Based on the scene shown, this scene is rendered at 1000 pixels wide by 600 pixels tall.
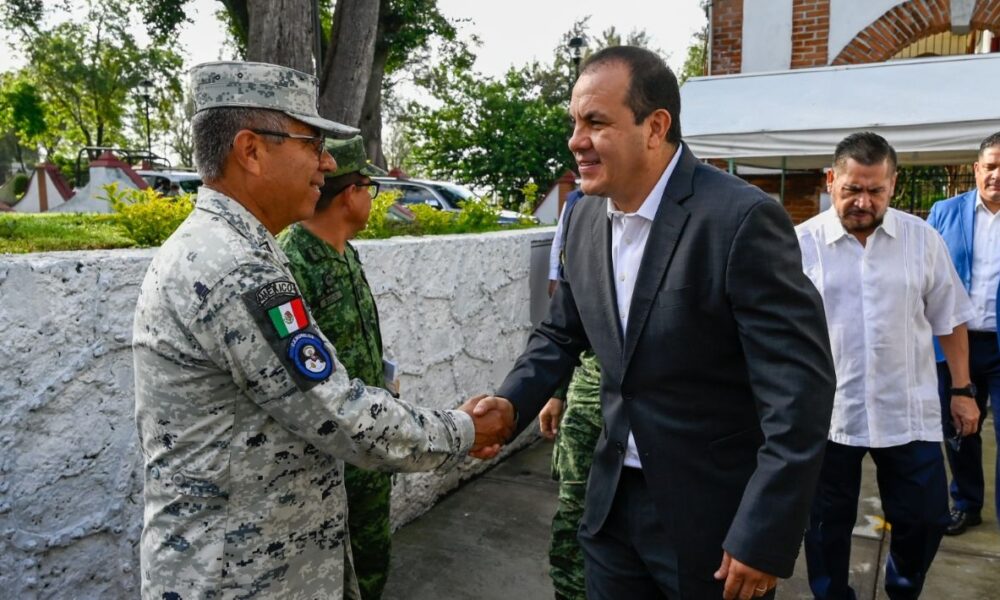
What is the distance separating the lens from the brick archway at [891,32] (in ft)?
34.5

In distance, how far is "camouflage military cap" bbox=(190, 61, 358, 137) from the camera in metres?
1.72

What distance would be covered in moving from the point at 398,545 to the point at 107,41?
34558 millimetres

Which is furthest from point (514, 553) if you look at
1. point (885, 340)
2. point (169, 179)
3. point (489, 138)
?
point (489, 138)

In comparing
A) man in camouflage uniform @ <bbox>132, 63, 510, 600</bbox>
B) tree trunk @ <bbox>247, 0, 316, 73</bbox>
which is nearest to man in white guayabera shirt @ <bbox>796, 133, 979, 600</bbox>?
man in camouflage uniform @ <bbox>132, 63, 510, 600</bbox>

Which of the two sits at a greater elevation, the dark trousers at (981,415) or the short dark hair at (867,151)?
the short dark hair at (867,151)

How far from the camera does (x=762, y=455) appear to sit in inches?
66.9

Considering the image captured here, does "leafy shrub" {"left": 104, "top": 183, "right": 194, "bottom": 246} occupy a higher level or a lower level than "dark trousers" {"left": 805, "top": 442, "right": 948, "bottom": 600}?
higher

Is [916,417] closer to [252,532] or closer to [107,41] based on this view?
[252,532]

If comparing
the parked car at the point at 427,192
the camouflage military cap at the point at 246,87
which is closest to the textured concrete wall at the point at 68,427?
the camouflage military cap at the point at 246,87

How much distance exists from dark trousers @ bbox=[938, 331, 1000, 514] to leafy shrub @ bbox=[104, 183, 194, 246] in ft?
12.3

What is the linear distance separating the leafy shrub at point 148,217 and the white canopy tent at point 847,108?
5.58 m

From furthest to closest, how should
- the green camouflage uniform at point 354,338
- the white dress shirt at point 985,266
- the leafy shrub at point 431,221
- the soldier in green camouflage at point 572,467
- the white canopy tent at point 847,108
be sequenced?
the white canopy tent at point 847,108 < the leafy shrub at point 431,221 < the white dress shirt at point 985,266 < the soldier in green camouflage at point 572,467 < the green camouflage uniform at point 354,338

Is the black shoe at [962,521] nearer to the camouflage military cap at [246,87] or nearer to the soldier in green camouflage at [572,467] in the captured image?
the soldier in green camouflage at [572,467]

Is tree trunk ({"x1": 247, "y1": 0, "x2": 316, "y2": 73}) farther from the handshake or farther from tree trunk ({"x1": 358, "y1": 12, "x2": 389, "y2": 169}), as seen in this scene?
tree trunk ({"x1": 358, "y1": 12, "x2": 389, "y2": 169})
